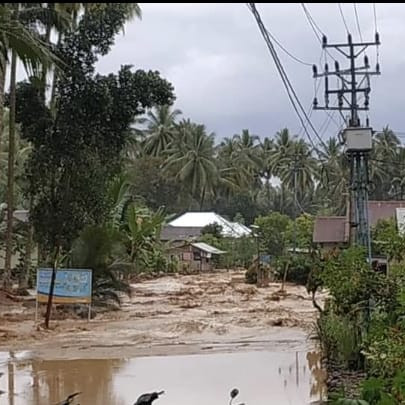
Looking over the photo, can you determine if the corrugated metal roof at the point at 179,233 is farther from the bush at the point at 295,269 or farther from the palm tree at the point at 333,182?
the bush at the point at 295,269

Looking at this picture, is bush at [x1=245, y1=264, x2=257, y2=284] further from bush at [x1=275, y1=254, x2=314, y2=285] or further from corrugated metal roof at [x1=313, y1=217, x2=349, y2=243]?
corrugated metal roof at [x1=313, y1=217, x2=349, y2=243]

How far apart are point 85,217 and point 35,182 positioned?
6.21ft

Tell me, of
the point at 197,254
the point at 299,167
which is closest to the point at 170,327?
the point at 197,254

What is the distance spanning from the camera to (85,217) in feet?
69.4

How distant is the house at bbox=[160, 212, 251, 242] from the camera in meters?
51.8

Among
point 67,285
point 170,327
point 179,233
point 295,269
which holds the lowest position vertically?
point 170,327

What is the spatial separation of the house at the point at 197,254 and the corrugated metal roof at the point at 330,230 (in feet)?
28.5

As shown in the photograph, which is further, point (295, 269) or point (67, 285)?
point (295, 269)

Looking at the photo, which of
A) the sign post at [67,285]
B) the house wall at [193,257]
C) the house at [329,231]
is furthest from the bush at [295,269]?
the sign post at [67,285]

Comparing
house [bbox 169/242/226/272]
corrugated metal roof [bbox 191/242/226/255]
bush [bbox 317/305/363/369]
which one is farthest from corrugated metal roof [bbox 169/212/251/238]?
bush [bbox 317/305/363/369]

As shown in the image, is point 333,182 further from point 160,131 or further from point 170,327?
point 170,327

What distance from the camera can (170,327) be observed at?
57.4 feet

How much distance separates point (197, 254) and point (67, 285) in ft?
95.3

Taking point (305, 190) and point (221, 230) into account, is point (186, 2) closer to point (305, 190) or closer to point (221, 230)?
point (221, 230)
